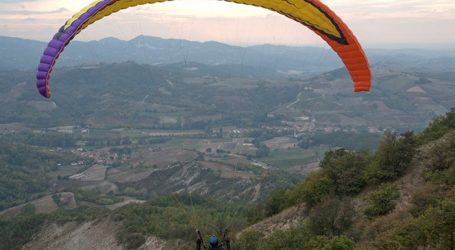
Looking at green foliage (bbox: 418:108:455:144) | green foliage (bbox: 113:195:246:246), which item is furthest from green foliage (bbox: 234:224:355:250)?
green foliage (bbox: 418:108:455:144)

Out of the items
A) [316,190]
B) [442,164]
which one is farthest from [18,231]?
[442,164]

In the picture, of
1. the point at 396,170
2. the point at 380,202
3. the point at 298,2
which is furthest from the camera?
the point at 396,170

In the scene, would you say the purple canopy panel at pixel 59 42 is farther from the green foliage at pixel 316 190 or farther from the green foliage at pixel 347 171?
the green foliage at pixel 347 171

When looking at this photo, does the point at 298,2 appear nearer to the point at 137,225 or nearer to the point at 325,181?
the point at 325,181

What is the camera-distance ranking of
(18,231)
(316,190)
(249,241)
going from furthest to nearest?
(18,231), (316,190), (249,241)

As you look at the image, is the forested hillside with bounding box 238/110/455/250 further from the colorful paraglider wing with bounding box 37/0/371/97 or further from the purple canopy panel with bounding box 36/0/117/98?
the purple canopy panel with bounding box 36/0/117/98

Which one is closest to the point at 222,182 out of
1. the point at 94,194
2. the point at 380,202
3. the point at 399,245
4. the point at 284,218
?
the point at 94,194

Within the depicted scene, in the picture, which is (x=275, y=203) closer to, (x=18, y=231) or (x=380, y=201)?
(x=380, y=201)
